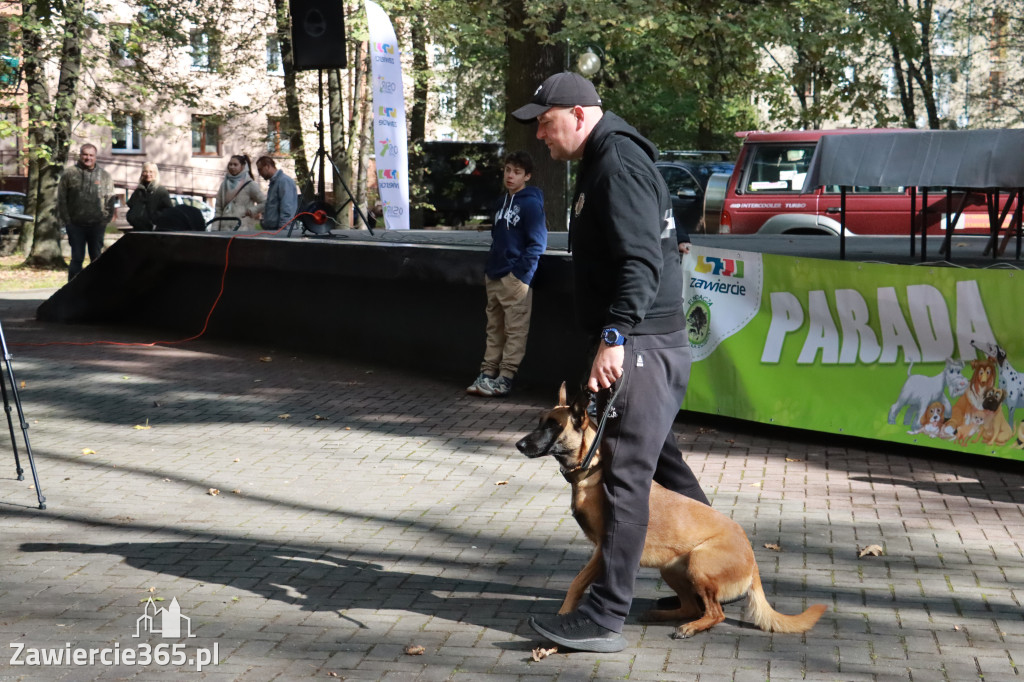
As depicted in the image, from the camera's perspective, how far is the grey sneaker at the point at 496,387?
9242 millimetres

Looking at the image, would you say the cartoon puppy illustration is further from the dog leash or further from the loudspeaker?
the loudspeaker

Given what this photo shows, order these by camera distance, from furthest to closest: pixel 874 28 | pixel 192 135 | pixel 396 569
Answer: pixel 192 135 < pixel 874 28 < pixel 396 569

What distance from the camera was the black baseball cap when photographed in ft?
12.8

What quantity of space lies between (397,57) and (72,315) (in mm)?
5202

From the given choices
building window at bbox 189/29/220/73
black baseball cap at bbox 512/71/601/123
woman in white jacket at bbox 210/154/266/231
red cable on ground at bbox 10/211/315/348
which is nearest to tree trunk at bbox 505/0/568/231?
woman in white jacket at bbox 210/154/266/231

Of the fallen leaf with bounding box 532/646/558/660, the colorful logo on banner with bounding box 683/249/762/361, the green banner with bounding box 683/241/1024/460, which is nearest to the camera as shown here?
the fallen leaf with bounding box 532/646/558/660

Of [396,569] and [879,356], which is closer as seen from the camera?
[396,569]

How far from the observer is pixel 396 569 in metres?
5.07

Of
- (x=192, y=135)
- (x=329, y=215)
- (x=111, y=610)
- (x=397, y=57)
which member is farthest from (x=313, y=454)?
(x=192, y=135)

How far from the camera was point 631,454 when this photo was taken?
3895mm

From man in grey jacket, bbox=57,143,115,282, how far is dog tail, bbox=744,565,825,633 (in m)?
12.8

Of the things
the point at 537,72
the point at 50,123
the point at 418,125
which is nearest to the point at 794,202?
the point at 537,72

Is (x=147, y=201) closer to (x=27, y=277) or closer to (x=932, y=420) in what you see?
(x=27, y=277)

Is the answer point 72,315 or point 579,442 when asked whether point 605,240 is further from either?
point 72,315
